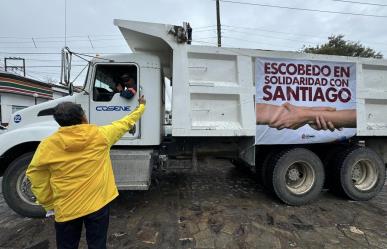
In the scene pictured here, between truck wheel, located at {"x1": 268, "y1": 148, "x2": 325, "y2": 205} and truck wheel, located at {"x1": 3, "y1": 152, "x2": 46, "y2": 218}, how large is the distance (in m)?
3.76

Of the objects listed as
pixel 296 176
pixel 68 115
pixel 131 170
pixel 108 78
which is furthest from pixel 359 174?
pixel 68 115

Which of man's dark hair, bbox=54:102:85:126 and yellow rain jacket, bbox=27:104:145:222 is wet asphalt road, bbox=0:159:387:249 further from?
man's dark hair, bbox=54:102:85:126

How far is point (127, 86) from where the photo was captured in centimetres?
516

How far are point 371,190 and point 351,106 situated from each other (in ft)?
5.33

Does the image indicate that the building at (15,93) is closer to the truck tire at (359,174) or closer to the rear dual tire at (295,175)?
the rear dual tire at (295,175)

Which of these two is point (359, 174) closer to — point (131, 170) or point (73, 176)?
point (131, 170)

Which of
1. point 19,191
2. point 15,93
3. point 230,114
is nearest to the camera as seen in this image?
point 19,191

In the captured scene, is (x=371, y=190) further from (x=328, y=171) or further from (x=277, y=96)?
(x=277, y=96)

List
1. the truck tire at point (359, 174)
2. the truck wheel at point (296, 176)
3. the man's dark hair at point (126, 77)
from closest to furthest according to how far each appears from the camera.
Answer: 1. the man's dark hair at point (126, 77)
2. the truck wheel at point (296, 176)
3. the truck tire at point (359, 174)

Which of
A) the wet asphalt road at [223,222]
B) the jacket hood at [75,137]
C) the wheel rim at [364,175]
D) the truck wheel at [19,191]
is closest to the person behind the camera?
the jacket hood at [75,137]

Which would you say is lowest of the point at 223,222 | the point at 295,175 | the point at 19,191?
the point at 223,222

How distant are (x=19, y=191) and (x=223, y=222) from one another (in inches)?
122

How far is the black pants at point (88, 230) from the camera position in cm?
253

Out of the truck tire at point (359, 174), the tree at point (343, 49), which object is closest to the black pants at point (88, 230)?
the truck tire at point (359, 174)
